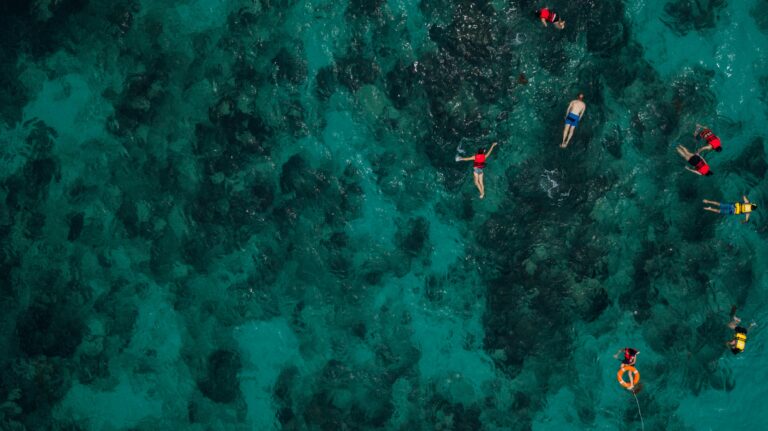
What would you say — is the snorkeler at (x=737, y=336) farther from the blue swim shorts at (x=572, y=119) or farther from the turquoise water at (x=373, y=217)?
the blue swim shorts at (x=572, y=119)

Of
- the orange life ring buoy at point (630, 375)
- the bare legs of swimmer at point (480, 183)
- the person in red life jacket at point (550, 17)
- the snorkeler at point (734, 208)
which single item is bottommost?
the orange life ring buoy at point (630, 375)

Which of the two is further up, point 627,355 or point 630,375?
point 627,355

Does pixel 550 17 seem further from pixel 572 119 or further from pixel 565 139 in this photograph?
pixel 565 139

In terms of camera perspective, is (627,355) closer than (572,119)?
No

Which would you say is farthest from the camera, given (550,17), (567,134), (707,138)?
(567,134)

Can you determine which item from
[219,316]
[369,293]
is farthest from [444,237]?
[219,316]

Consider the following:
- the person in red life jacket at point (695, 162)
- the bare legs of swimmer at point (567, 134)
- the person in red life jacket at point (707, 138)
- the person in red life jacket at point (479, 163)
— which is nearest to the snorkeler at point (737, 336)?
the person in red life jacket at point (695, 162)

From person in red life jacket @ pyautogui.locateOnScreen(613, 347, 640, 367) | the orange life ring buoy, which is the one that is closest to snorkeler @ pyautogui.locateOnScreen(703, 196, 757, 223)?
person in red life jacket @ pyautogui.locateOnScreen(613, 347, 640, 367)

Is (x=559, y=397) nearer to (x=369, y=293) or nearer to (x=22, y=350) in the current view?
(x=369, y=293)

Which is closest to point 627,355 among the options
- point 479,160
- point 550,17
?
point 479,160
